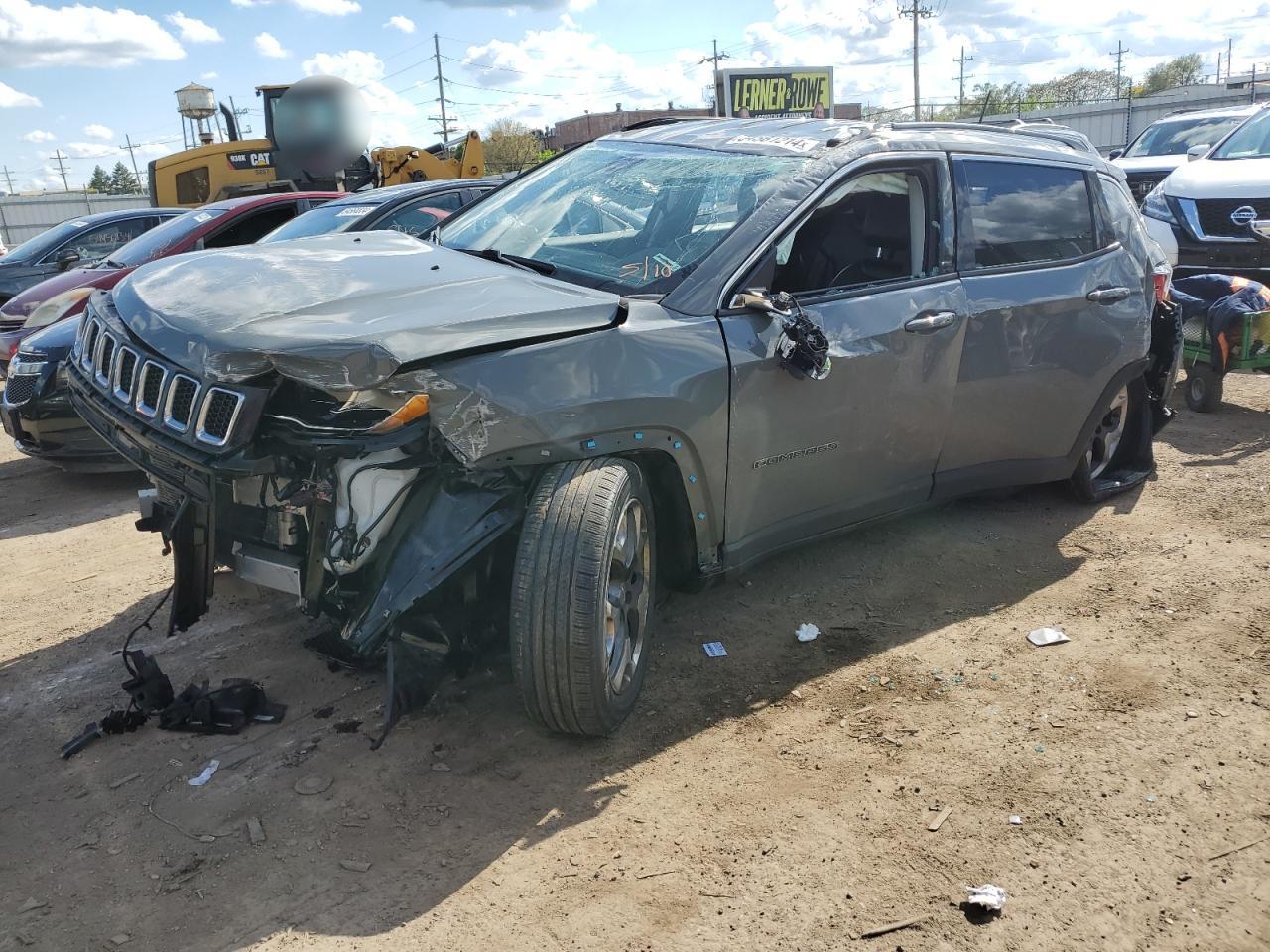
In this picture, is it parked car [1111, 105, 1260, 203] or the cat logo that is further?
the cat logo

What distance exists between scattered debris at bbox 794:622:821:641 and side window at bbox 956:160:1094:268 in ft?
5.51

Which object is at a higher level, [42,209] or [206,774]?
[42,209]

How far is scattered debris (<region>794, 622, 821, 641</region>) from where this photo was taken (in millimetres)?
4051

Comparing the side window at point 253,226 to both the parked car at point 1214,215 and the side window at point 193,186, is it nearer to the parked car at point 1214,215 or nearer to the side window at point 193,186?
the parked car at point 1214,215

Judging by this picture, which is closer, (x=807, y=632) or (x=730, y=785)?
(x=730, y=785)

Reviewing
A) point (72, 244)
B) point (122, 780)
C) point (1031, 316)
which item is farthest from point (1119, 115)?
point (122, 780)

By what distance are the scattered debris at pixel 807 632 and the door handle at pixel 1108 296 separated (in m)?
2.00

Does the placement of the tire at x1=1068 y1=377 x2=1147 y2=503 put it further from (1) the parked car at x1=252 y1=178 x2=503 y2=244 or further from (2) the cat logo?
(2) the cat logo

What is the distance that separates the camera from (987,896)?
258cm

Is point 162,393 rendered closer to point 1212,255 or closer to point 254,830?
point 254,830

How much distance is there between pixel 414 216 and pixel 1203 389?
5952 mm

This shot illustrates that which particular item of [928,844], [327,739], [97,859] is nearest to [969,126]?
[928,844]

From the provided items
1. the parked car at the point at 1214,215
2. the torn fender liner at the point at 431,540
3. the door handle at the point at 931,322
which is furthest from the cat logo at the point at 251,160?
the torn fender liner at the point at 431,540

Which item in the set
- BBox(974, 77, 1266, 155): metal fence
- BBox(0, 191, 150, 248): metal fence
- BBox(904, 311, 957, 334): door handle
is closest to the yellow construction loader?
BBox(904, 311, 957, 334): door handle
